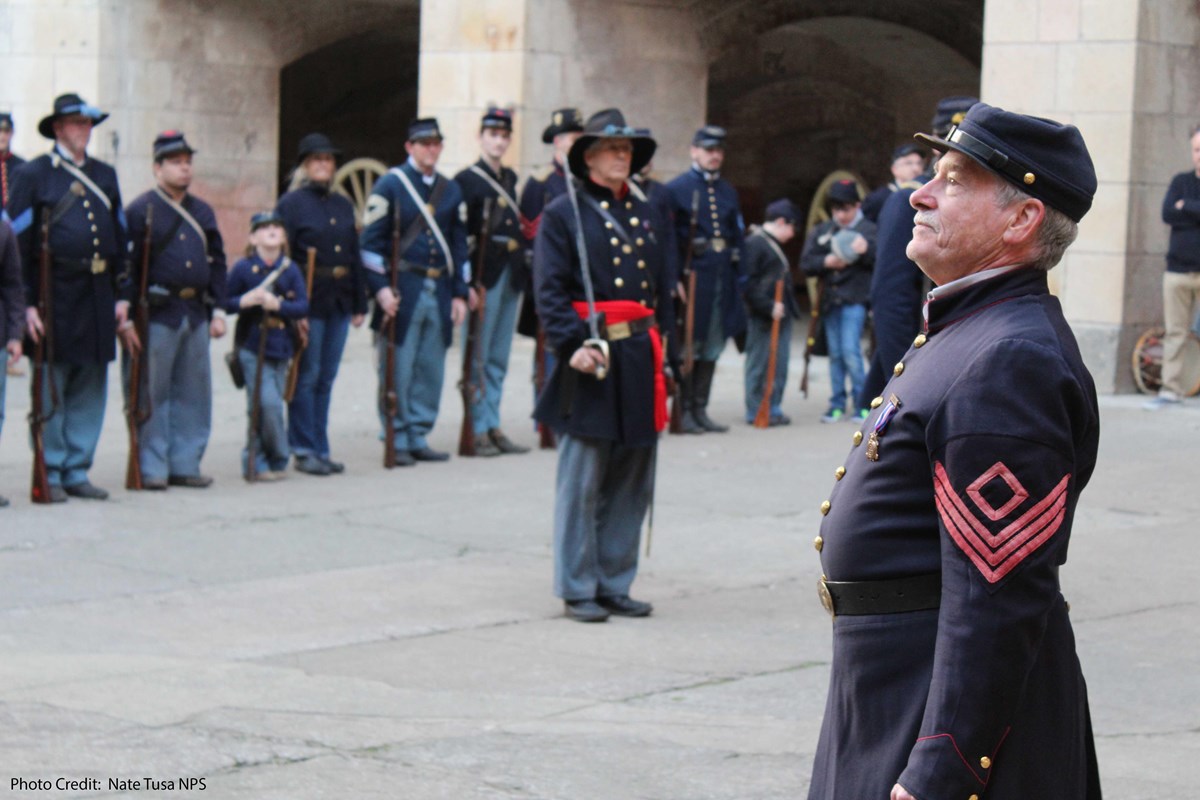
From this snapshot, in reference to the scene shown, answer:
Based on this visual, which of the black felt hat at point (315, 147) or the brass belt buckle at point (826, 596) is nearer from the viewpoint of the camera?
the brass belt buckle at point (826, 596)

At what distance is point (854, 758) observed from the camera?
2.88 m

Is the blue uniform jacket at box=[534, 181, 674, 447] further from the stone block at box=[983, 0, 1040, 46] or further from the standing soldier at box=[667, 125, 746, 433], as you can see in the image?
the stone block at box=[983, 0, 1040, 46]

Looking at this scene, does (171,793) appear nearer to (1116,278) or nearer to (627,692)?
(627,692)

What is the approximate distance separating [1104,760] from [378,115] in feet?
77.2

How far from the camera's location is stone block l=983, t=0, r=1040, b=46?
12.9m

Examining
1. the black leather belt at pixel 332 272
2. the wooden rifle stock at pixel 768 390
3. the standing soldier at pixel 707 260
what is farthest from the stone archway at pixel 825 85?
the black leather belt at pixel 332 272

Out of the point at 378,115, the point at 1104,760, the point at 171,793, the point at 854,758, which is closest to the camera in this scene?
the point at 854,758

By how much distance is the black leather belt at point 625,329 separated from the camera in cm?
701

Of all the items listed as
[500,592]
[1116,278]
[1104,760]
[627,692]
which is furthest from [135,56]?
[1104,760]

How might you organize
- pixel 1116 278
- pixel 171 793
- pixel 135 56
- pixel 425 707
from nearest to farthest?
pixel 171 793, pixel 425 707, pixel 1116 278, pixel 135 56

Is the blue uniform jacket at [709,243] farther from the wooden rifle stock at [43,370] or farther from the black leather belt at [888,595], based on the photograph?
the black leather belt at [888,595]

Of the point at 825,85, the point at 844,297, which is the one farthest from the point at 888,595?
the point at 825,85

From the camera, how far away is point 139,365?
9.45m

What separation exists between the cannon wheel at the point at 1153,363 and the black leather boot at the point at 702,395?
2908mm
